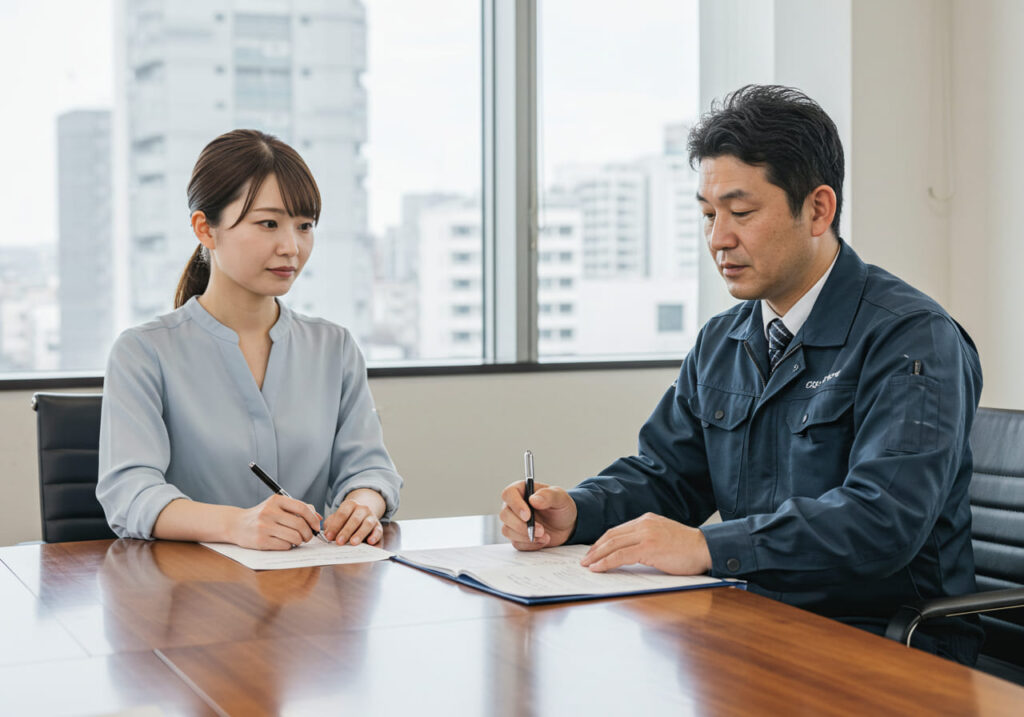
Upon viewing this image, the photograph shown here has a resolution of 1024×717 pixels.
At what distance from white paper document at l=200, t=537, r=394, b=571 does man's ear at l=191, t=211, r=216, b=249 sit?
1.99 feet

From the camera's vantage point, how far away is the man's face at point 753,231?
1703 millimetres

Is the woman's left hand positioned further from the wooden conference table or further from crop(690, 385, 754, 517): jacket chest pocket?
crop(690, 385, 754, 517): jacket chest pocket

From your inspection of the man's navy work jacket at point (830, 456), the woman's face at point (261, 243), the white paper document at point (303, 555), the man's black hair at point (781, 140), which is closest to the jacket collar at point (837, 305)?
the man's navy work jacket at point (830, 456)

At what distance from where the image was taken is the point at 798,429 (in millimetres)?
1653

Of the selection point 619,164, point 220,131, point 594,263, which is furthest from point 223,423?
point 619,164

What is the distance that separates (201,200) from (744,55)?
8.91 feet

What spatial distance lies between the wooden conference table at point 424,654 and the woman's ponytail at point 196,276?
83cm

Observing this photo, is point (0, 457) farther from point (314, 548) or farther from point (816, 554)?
point (816, 554)

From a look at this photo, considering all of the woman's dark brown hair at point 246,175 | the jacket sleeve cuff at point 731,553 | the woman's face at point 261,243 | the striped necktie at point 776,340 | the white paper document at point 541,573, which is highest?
the woman's dark brown hair at point 246,175

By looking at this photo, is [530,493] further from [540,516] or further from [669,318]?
[669,318]

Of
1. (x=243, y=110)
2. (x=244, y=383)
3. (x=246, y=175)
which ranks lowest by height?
(x=244, y=383)

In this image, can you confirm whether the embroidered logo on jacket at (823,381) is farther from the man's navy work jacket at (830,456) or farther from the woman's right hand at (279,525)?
the woman's right hand at (279,525)

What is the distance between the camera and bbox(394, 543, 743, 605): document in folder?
1.32 meters

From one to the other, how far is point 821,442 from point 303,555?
78 cm
